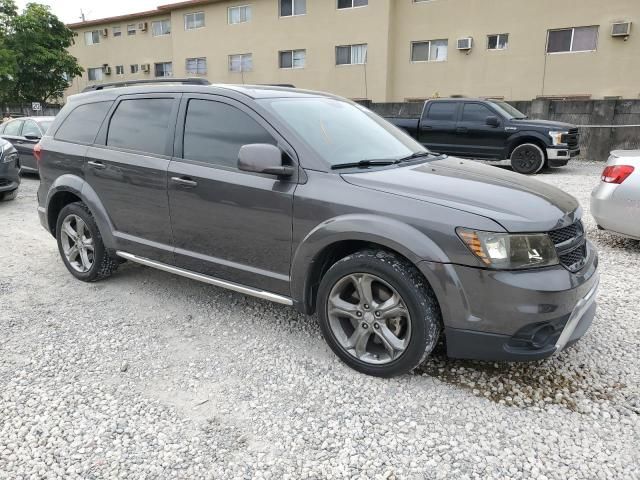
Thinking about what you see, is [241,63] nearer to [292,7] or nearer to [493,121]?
[292,7]

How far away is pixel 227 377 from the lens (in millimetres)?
3096

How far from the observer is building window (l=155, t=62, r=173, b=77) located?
30.5 meters

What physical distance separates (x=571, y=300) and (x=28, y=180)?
1195 cm

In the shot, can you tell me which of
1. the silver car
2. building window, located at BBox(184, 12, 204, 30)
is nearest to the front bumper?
the silver car

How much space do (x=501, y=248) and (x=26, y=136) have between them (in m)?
11.2

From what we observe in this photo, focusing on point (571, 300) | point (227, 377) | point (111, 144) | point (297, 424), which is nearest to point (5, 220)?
point (111, 144)

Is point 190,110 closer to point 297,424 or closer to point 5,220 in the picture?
point 297,424

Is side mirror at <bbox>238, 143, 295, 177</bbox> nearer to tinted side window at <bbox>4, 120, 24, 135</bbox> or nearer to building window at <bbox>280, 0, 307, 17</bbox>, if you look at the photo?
tinted side window at <bbox>4, 120, 24, 135</bbox>

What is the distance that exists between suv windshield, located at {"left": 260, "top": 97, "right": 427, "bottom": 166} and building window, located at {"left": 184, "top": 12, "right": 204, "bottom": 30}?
26736 millimetres

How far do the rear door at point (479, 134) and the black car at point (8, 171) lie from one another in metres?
9.70

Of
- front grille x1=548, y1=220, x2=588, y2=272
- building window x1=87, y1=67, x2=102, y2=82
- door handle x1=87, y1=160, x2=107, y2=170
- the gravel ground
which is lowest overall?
Answer: the gravel ground

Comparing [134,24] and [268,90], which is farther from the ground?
[134,24]

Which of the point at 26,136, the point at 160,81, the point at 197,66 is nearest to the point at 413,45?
the point at 197,66

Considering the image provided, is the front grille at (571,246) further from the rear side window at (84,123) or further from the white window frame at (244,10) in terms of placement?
the white window frame at (244,10)
